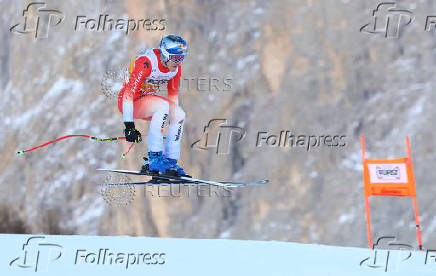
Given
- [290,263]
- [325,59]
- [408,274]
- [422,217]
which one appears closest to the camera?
[408,274]

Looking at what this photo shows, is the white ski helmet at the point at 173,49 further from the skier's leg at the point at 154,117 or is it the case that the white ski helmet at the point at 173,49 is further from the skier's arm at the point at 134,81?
the skier's leg at the point at 154,117

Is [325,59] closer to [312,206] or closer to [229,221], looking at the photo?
[312,206]

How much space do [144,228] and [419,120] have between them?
12.3 ft

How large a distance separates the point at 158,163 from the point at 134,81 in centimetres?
73

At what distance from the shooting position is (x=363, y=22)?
7.32 meters

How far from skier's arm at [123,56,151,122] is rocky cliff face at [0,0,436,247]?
252cm

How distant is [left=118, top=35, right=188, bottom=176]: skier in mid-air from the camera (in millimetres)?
4824

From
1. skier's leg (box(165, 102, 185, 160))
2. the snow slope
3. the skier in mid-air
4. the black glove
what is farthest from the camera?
the snow slope

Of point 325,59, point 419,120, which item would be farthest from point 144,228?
point 419,120

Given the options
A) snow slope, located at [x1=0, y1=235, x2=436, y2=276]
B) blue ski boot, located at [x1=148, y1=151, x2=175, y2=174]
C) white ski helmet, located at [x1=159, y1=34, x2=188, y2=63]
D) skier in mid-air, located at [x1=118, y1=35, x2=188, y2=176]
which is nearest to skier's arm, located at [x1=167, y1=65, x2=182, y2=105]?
skier in mid-air, located at [x1=118, y1=35, x2=188, y2=176]

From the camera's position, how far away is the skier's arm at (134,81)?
4812mm

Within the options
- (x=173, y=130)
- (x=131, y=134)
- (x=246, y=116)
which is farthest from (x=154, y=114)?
(x=246, y=116)

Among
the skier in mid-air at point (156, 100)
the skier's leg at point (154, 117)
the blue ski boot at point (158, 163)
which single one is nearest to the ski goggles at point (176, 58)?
the skier in mid-air at point (156, 100)

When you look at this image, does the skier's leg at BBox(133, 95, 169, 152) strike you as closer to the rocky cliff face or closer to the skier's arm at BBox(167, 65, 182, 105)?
the skier's arm at BBox(167, 65, 182, 105)
